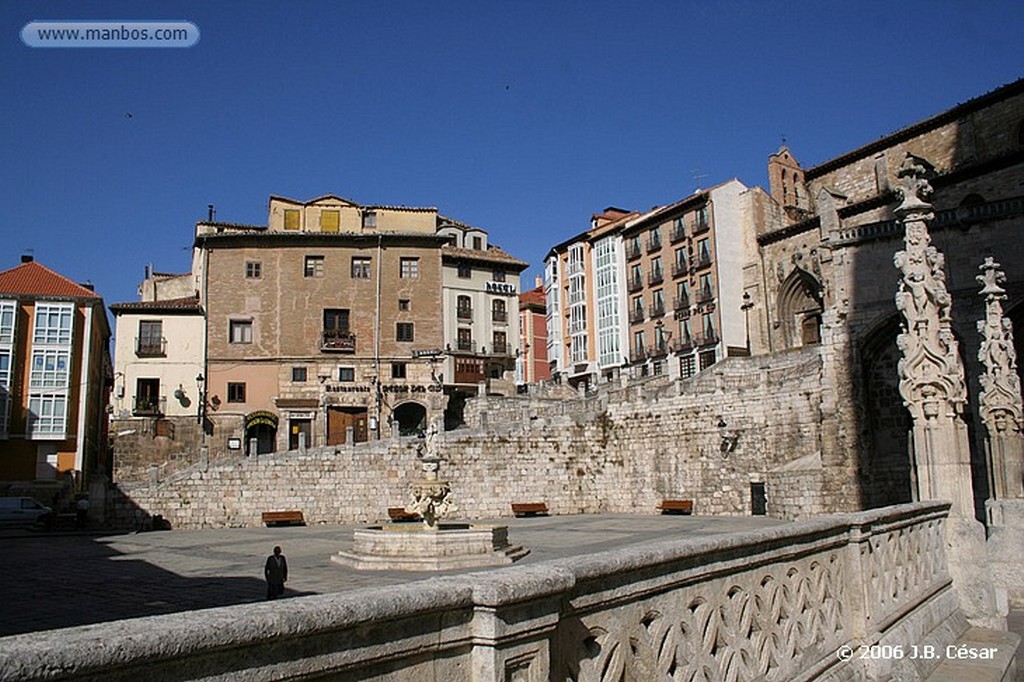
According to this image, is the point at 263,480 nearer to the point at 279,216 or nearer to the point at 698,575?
the point at 279,216

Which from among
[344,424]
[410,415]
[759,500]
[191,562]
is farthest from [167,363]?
[759,500]

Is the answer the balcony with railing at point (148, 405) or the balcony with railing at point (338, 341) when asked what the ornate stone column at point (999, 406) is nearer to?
the balcony with railing at point (338, 341)

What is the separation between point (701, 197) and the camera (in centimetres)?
5288

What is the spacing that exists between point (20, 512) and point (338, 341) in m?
18.1

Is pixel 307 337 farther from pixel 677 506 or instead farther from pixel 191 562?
pixel 191 562

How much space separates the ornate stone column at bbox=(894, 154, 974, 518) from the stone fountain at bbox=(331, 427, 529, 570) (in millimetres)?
8984

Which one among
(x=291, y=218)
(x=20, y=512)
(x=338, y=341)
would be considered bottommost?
(x=20, y=512)

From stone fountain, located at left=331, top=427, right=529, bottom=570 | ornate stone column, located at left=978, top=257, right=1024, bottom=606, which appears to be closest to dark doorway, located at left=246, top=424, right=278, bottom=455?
stone fountain, located at left=331, top=427, right=529, bottom=570

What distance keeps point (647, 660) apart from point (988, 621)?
7100 millimetres

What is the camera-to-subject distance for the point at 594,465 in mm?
36125

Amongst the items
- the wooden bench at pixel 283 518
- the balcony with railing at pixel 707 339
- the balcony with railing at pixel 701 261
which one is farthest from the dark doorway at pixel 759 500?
the balcony with railing at pixel 701 261

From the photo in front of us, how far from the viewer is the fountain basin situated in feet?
54.2

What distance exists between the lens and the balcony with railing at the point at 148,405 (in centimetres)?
4173

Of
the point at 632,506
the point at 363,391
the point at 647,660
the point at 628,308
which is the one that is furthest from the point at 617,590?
the point at 628,308
